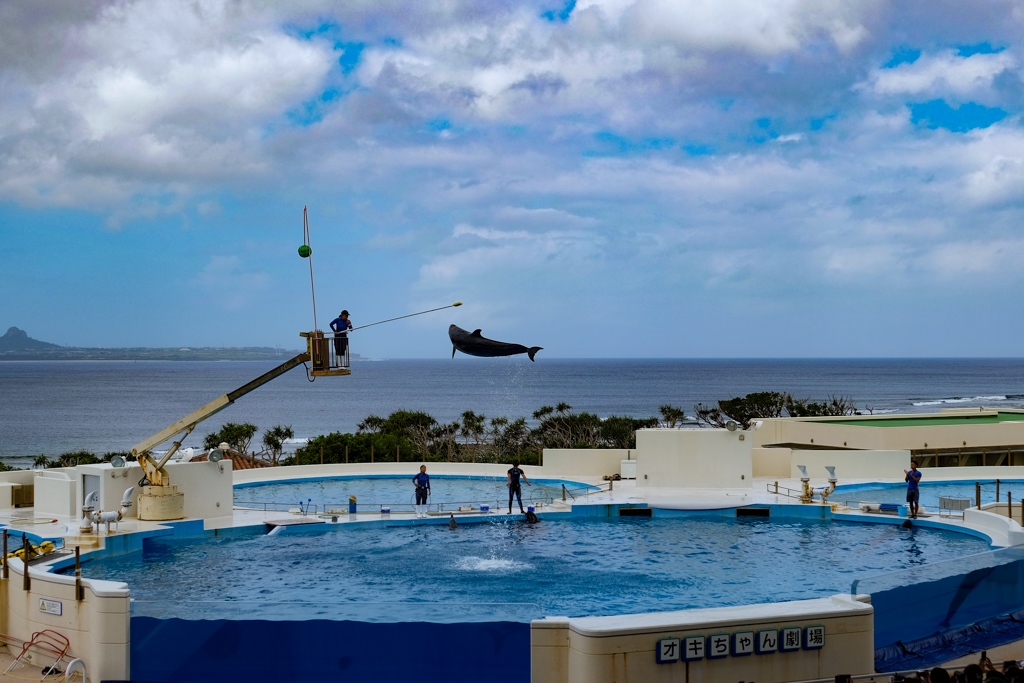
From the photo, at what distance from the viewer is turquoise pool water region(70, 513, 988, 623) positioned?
11711mm

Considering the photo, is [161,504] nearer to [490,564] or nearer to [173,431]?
[173,431]

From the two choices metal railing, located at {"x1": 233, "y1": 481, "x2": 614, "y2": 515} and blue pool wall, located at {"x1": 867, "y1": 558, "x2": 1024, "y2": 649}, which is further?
metal railing, located at {"x1": 233, "y1": 481, "x2": 614, "y2": 515}

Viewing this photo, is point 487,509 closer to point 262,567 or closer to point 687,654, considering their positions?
point 262,567

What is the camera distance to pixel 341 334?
1369 cm

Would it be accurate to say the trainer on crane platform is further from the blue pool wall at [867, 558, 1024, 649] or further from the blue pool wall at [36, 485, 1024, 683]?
the blue pool wall at [867, 558, 1024, 649]

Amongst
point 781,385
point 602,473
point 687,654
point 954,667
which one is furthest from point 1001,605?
point 781,385

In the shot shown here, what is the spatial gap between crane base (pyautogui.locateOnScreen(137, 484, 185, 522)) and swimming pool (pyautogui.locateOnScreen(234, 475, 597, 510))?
3.72 metres

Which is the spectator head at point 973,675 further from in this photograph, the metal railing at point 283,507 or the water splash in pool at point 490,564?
the metal railing at point 283,507

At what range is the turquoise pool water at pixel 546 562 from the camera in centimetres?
1171

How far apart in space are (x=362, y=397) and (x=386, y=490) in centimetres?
10577

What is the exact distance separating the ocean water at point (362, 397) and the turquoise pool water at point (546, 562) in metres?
55.0

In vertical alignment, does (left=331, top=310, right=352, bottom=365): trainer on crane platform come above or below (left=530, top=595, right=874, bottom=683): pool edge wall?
above

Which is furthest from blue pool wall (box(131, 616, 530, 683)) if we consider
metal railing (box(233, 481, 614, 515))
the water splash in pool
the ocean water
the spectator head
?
the ocean water

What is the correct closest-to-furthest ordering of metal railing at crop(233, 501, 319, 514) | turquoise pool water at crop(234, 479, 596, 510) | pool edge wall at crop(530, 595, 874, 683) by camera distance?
1. pool edge wall at crop(530, 595, 874, 683)
2. metal railing at crop(233, 501, 319, 514)
3. turquoise pool water at crop(234, 479, 596, 510)
